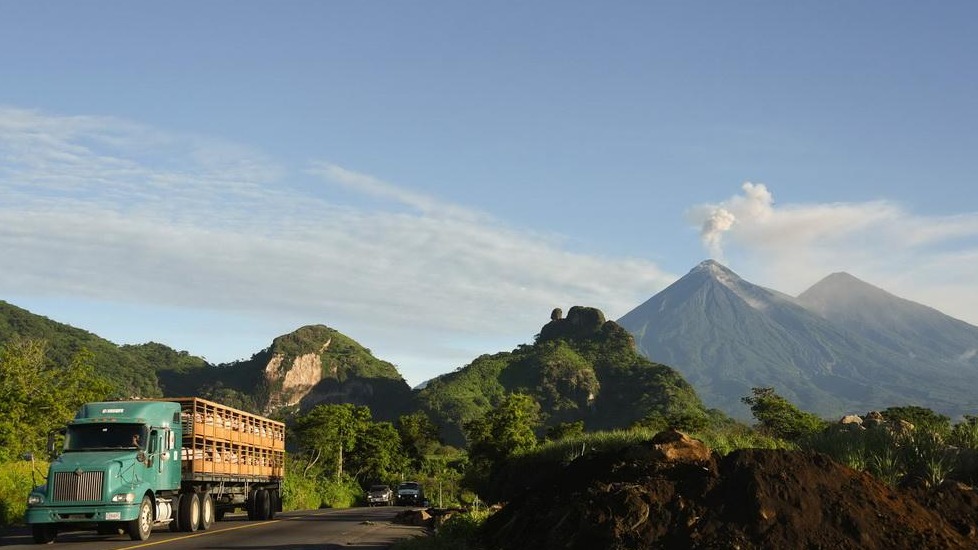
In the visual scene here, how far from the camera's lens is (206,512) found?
26.6 metres

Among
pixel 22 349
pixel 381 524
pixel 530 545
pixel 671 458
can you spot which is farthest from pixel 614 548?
pixel 22 349

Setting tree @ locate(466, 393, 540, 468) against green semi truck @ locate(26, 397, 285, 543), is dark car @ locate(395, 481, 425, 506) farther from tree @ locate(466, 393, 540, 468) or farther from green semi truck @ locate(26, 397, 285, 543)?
green semi truck @ locate(26, 397, 285, 543)

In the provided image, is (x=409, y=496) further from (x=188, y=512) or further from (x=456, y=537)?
(x=456, y=537)

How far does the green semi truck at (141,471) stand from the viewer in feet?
70.5

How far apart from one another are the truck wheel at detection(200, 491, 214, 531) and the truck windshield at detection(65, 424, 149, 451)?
405 cm

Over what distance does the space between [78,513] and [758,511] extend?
1595 cm

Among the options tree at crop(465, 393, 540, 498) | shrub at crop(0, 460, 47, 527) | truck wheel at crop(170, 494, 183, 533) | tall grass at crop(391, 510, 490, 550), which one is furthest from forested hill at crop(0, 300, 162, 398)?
tall grass at crop(391, 510, 490, 550)

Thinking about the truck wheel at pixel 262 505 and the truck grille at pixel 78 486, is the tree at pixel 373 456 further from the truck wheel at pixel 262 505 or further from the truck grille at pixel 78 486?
the truck grille at pixel 78 486

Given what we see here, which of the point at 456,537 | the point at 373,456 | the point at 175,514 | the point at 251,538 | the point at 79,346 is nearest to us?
the point at 456,537

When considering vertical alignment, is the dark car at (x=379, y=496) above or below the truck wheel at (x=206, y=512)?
below

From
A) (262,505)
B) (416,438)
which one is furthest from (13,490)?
(416,438)

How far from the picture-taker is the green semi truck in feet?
70.5

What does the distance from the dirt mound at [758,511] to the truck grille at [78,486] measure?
441 inches

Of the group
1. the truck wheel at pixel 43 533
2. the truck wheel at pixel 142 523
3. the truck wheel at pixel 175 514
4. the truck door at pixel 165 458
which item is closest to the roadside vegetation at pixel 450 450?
the truck wheel at pixel 43 533
